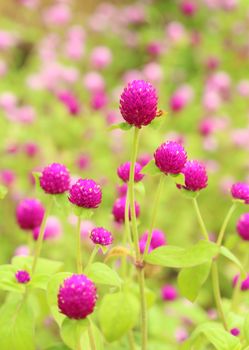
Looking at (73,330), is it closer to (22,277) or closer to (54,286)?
(54,286)

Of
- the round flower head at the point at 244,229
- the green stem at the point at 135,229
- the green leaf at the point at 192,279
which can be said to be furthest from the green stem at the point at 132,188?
the round flower head at the point at 244,229

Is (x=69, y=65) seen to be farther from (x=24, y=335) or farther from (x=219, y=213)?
(x=24, y=335)

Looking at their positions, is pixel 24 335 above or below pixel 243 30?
below

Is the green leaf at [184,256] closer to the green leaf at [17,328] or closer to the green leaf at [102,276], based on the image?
the green leaf at [102,276]

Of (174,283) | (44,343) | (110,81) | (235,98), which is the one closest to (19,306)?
(44,343)

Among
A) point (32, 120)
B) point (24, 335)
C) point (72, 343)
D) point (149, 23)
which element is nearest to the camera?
point (72, 343)

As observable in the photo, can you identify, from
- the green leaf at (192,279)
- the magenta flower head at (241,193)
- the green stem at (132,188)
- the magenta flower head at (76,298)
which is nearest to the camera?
the magenta flower head at (76,298)

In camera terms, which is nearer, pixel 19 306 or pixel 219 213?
pixel 19 306
